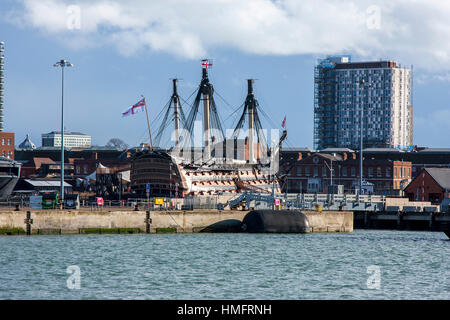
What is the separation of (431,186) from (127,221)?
60.3 metres

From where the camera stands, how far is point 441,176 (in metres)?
126

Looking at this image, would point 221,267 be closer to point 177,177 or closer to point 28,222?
point 28,222

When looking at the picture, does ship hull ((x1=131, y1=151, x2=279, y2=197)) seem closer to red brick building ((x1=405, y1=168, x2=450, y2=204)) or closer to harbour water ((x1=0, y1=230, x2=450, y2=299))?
red brick building ((x1=405, y1=168, x2=450, y2=204))

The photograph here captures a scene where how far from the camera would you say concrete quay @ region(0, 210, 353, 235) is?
7331 centimetres

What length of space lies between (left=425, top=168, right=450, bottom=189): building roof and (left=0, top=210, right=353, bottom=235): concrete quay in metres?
39.3

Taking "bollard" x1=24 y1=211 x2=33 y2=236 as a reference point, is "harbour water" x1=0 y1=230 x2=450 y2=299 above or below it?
below

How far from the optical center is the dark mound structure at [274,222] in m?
82.8

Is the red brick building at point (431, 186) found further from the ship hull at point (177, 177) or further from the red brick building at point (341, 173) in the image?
the red brick building at point (341, 173)

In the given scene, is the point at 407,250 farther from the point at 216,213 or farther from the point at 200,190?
the point at 200,190

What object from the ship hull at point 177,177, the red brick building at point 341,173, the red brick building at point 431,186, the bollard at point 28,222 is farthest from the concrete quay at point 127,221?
the red brick building at point 341,173

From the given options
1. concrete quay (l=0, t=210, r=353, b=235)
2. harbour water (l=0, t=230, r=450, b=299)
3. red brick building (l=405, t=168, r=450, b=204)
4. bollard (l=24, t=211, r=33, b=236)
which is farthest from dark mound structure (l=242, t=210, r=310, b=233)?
red brick building (l=405, t=168, r=450, b=204)

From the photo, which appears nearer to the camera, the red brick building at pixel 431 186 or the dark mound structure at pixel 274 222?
the dark mound structure at pixel 274 222

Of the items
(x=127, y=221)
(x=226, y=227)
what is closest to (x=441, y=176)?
(x=226, y=227)
